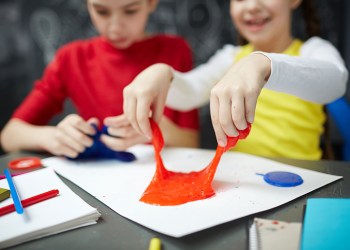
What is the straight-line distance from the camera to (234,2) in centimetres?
94

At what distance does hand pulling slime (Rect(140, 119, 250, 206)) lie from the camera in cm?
52

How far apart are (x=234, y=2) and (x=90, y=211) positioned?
685 mm

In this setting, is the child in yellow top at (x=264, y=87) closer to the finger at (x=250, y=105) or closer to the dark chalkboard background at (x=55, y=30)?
the finger at (x=250, y=105)

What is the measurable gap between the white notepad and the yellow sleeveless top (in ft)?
1.78

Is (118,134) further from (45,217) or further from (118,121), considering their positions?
(45,217)

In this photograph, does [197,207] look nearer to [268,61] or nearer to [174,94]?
[268,61]

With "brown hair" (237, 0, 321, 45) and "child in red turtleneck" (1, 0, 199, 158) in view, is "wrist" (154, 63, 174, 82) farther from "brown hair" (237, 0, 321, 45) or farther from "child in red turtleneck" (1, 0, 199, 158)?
"brown hair" (237, 0, 321, 45)

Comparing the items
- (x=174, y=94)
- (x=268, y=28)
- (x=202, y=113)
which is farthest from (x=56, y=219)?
(x=202, y=113)

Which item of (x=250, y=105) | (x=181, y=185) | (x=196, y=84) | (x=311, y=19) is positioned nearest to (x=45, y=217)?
(x=181, y=185)

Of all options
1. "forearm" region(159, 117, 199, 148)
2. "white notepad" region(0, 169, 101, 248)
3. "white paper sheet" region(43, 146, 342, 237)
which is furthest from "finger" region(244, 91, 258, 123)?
"forearm" region(159, 117, 199, 148)

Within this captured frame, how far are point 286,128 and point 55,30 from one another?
1.35 m

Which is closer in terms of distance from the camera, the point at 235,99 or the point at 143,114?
the point at 235,99

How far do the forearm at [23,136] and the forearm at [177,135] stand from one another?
0.31 metres

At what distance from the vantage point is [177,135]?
1.04 m
